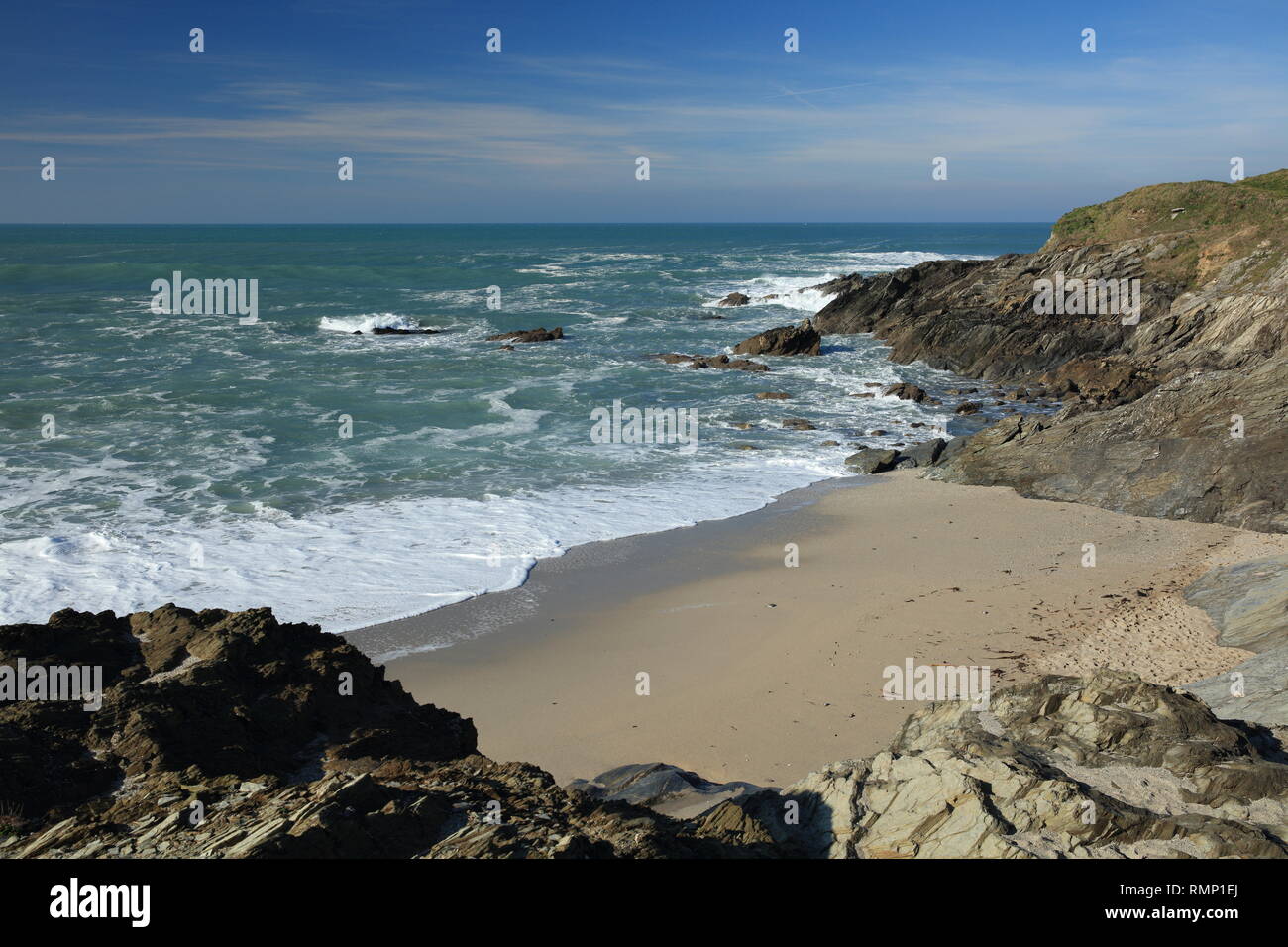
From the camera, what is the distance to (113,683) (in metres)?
6.38

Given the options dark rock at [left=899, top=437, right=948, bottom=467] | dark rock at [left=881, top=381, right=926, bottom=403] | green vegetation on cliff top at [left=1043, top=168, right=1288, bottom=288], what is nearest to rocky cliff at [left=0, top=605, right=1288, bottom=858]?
dark rock at [left=899, top=437, right=948, bottom=467]

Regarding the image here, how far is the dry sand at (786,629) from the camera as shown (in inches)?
370

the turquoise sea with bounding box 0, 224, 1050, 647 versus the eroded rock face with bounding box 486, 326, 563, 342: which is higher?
the eroded rock face with bounding box 486, 326, 563, 342

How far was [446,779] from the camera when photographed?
18.4 ft

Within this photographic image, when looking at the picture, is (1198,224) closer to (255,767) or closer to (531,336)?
(531,336)

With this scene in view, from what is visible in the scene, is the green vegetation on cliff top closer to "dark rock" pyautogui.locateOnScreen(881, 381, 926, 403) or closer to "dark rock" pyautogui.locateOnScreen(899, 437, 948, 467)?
"dark rock" pyautogui.locateOnScreen(881, 381, 926, 403)

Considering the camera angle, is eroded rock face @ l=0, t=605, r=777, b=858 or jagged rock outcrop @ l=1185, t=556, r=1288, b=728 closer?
eroded rock face @ l=0, t=605, r=777, b=858

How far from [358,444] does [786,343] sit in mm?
19443

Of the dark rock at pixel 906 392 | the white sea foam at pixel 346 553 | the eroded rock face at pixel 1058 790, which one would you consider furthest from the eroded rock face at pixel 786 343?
the eroded rock face at pixel 1058 790

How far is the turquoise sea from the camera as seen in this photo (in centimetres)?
1358

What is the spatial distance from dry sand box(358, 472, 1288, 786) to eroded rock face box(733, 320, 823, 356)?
19.9 meters

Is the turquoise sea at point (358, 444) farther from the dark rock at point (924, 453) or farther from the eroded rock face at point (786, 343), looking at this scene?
the dark rock at point (924, 453)
